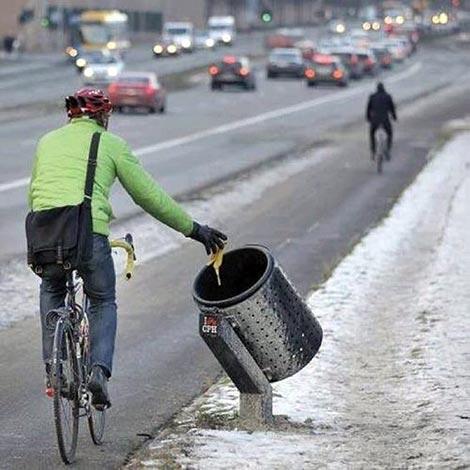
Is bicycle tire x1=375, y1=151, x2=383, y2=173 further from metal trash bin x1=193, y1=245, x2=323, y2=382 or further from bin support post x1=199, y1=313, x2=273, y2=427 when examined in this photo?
bin support post x1=199, y1=313, x2=273, y2=427

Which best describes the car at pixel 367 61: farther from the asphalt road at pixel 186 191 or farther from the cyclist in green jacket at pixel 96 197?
the cyclist in green jacket at pixel 96 197

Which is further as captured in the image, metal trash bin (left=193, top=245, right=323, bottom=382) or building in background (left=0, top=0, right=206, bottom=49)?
building in background (left=0, top=0, right=206, bottom=49)

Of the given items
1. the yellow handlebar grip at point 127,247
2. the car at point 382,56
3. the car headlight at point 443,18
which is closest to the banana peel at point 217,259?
the yellow handlebar grip at point 127,247

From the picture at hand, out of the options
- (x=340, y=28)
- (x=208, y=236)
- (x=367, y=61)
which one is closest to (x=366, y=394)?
(x=208, y=236)

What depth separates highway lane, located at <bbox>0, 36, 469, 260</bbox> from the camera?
3062 cm

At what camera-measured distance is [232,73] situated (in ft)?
234

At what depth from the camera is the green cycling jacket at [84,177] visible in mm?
8242

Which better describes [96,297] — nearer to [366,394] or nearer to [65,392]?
[65,392]

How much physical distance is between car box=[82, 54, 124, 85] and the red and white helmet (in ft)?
197

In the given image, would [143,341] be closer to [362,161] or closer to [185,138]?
[362,161]

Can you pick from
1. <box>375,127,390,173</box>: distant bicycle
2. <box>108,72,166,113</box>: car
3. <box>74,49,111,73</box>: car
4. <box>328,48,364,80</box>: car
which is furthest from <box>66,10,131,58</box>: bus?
<box>375,127,390,173</box>: distant bicycle

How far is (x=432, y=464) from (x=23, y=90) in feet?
197

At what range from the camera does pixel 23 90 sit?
220 ft

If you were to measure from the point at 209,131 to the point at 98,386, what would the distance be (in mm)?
39267
